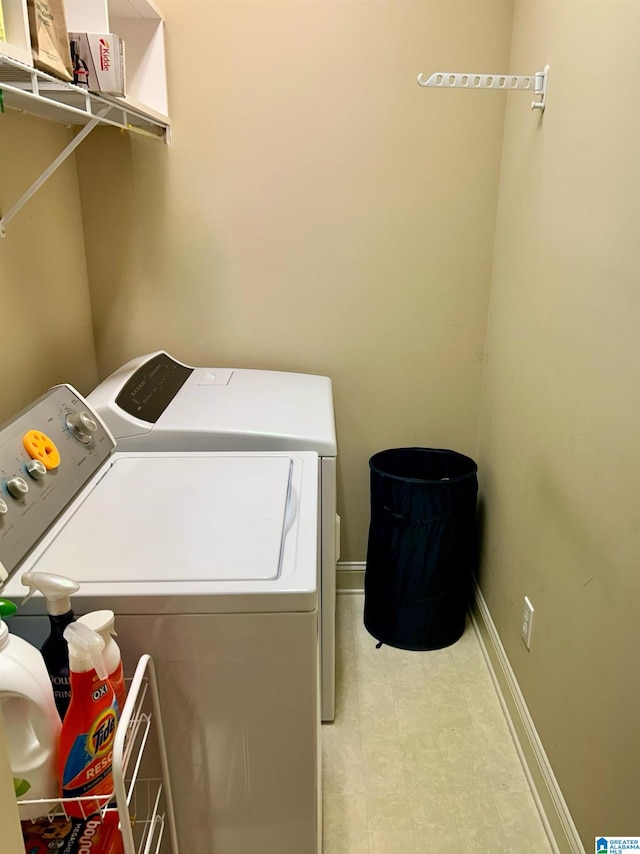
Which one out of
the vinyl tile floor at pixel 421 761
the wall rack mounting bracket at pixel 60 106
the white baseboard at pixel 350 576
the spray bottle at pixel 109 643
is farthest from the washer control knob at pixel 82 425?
the white baseboard at pixel 350 576

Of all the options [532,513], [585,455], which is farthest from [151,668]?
[532,513]

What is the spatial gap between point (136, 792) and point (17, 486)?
1.87ft

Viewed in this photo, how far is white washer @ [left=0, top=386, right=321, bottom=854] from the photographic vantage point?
1015 millimetres

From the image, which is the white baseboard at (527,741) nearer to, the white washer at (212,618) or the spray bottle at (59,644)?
the white washer at (212,618)

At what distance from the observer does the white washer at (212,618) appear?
1015 mm

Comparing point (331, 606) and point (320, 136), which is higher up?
point (320, 136)


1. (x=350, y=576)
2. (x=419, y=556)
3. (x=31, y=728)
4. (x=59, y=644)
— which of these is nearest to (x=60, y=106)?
(x=59, y=644)

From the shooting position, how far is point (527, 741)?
5.67ft

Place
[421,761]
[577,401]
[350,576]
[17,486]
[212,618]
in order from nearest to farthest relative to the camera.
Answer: [212,618] → [17,486] → [577,401] → [421,761] → [350,576]

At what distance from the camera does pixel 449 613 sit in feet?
7.22

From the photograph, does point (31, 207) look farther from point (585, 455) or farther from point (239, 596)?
point (585, 455)

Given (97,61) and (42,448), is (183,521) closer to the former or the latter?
(42,448)

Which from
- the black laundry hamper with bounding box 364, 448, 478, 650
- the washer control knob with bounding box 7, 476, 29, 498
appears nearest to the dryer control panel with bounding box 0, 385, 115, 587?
the washer control knob with bounding box 7, 476, 29, 498

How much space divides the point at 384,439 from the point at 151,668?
4.87 feet
